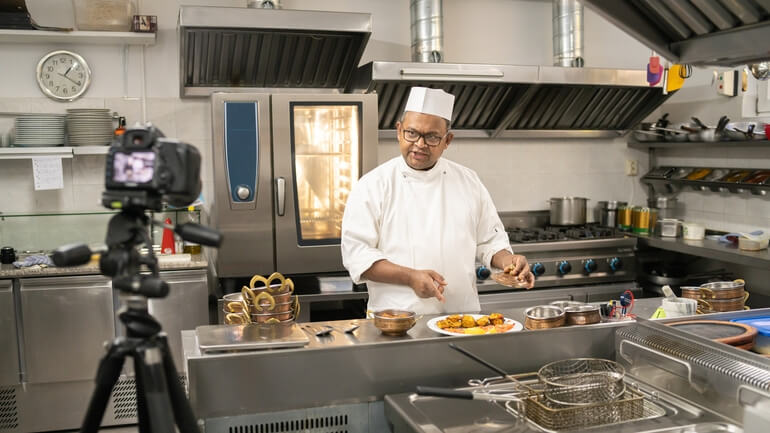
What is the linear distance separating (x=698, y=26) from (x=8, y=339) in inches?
159

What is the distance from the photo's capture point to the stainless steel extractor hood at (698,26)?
5.96ft

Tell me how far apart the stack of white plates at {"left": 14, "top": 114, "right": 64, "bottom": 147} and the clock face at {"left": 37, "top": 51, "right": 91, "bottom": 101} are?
24 cm

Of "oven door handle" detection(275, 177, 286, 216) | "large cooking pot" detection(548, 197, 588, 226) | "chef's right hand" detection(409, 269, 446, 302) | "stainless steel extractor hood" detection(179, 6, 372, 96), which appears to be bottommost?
"chef's right hand" detection(409, 269, 446, 302)

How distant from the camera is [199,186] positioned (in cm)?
149

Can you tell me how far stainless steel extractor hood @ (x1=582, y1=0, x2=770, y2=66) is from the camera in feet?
5.96

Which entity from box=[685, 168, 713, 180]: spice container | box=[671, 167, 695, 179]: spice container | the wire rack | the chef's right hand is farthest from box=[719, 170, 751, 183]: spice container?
the wire rack

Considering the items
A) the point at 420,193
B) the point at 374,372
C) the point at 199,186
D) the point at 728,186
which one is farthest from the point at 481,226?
the point at 728,186

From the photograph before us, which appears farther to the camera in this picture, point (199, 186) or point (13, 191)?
point (13, 191)

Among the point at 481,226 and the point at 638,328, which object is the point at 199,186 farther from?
the point at 481,226

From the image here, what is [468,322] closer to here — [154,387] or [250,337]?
[250,337]

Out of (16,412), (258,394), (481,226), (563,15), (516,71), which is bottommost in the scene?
(16,412)

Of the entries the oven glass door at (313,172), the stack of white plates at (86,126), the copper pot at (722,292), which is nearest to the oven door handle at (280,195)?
the oven glass door at (313,172)

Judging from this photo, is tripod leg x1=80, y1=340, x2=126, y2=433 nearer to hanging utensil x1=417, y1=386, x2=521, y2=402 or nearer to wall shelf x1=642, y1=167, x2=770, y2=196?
hanging utensil x1=417, y1=386, x2=521, y2=402

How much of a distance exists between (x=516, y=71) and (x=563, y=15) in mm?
828
